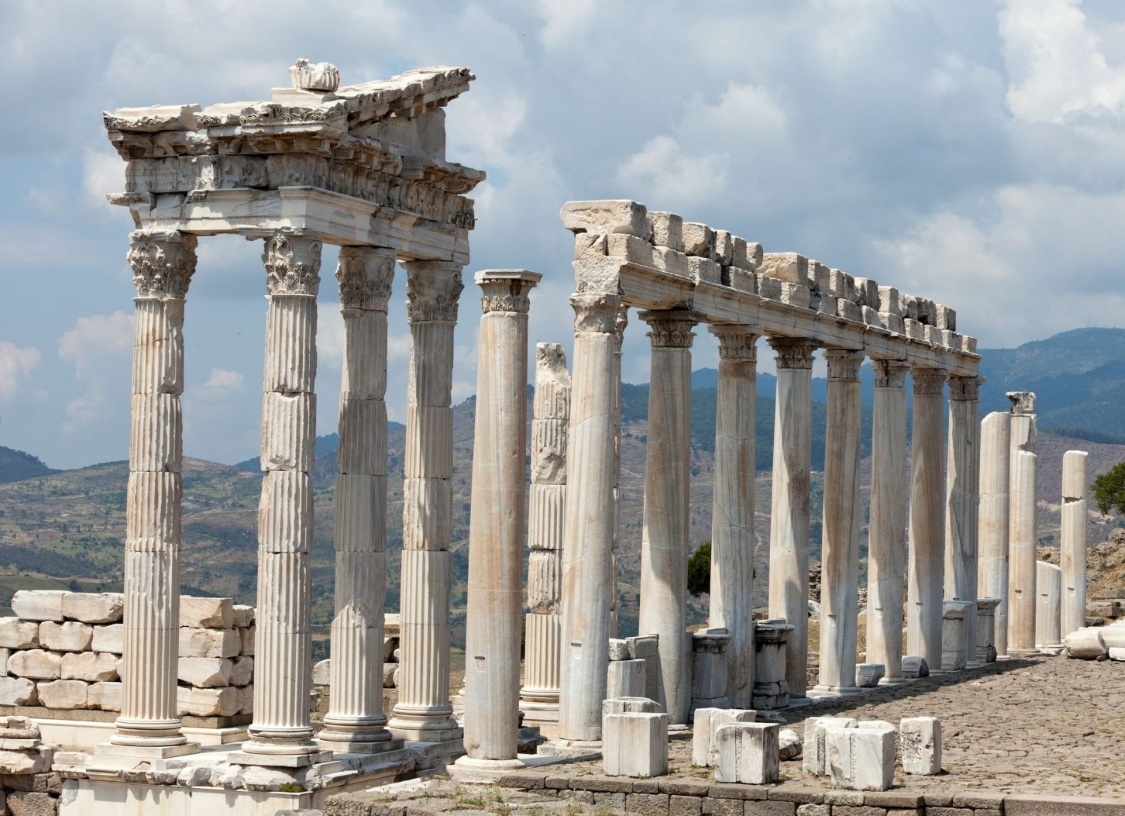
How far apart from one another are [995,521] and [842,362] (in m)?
10.7

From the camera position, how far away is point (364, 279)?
27438mm

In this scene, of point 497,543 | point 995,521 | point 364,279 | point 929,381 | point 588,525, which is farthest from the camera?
point 995,521

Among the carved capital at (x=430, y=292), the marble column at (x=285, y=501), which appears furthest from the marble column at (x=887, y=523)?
the marble column at (x=285, y=501)

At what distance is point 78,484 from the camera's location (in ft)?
641

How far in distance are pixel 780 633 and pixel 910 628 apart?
8.16 m

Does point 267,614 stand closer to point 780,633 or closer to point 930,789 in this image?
point 930,789

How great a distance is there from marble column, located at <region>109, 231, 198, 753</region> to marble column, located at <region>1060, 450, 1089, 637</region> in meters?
29.0

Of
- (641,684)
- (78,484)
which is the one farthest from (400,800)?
(78,484)

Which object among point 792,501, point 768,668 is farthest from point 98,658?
point 792,501

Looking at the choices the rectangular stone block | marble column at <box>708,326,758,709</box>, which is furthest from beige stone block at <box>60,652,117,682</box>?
the rectangular stone block

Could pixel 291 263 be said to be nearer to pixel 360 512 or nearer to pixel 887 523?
pixel 360 512

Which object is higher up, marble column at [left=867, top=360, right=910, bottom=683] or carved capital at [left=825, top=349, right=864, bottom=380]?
carved capital at [left=825, top=349, right=864, bottom=380]

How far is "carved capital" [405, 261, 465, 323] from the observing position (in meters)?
28.6

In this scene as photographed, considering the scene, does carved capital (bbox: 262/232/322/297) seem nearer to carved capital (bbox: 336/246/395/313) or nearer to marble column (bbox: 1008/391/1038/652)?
carved capital (bbox: 336/246/395/313)
